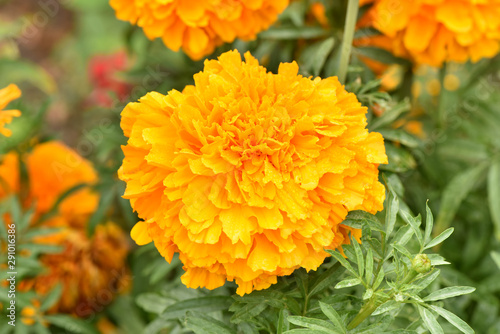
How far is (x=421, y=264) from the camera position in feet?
2.27

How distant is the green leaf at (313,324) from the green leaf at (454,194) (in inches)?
24.8

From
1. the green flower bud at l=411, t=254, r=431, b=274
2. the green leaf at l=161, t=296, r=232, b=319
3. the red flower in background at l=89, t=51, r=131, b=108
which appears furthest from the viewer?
the red flower in background at l=89, t=51, r=131, b=108

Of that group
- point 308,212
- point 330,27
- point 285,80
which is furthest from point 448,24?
point 308,212

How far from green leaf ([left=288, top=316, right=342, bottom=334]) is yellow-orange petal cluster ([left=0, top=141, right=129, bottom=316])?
0.81m

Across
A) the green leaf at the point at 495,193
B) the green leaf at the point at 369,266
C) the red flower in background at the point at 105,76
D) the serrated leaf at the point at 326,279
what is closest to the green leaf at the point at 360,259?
the green leaf at the point at 369,266

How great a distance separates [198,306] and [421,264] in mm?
448

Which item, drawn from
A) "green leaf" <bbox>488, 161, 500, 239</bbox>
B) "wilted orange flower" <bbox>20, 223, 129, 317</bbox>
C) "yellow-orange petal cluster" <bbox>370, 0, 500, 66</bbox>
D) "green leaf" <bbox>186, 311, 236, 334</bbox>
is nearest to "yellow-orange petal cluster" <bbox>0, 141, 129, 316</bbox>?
"wilted orange flower" <bbox>20, 223, 129, 317</bbox>

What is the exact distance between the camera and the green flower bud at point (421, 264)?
0.69 meters

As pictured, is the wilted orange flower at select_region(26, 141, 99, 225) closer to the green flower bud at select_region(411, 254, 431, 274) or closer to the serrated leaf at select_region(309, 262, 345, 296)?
the serrated leaf at select_region(309, 262, 345, 296)

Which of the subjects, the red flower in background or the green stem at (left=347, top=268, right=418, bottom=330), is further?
the red flower in background

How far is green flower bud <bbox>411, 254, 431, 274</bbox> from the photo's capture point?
691 mm

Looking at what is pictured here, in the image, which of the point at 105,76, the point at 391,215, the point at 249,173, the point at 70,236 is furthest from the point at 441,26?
the point at 105,76

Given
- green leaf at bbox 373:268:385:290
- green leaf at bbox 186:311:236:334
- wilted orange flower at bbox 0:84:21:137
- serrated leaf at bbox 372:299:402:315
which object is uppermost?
wilted orange flower at bbox 0:84:21:137

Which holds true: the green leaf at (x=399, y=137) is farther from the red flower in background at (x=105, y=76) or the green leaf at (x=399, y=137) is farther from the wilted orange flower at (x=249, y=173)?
the red flower in background at (x=105, y=76)
